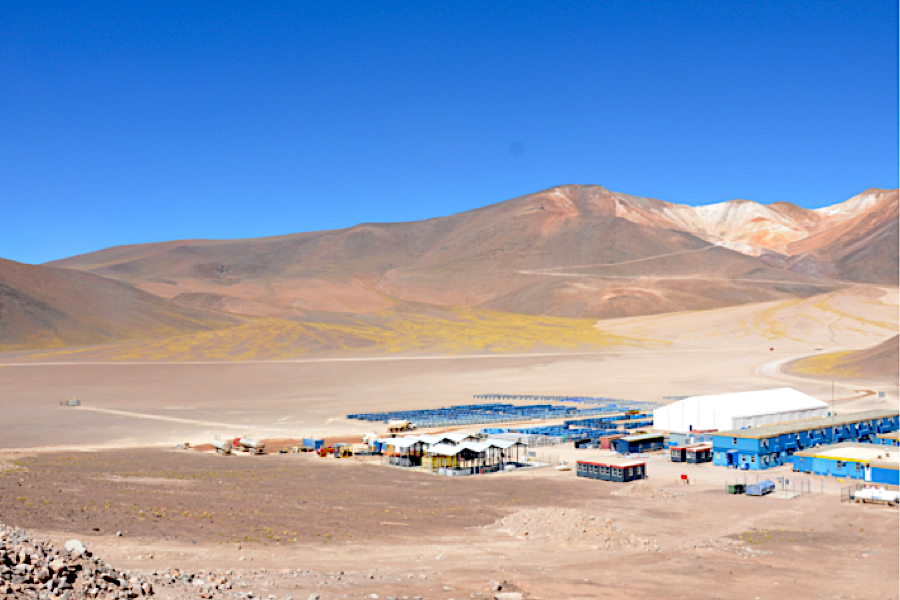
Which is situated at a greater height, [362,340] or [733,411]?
[362,340]

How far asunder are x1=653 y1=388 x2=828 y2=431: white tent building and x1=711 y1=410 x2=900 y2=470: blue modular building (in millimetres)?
1789

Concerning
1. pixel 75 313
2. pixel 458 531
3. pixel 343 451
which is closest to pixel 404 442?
pixel 343 451

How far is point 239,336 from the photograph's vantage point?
135125 mm

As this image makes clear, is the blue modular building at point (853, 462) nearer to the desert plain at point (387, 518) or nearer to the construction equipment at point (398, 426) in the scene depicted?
the desert plain at point (387, 518)

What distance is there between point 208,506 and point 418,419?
35435 millimetres

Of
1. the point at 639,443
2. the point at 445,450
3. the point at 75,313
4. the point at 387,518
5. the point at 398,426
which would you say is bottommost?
the point at 387,518

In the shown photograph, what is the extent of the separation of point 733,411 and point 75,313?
12464cm

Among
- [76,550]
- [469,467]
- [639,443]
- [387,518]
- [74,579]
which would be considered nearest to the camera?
[74,579]

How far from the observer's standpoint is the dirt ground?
2141cm

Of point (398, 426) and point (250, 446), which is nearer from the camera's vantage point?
point (250, 446)

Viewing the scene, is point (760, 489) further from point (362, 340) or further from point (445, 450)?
point (362, 340)

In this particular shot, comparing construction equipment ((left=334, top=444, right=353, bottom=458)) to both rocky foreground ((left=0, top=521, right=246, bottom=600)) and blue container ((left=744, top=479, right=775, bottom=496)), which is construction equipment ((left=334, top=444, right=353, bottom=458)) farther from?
rocky foreground ((left=0, top=521, right=246, bottom=600))

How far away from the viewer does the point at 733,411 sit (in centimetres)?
5347

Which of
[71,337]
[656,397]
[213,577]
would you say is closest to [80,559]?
[213,577]
